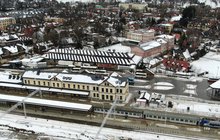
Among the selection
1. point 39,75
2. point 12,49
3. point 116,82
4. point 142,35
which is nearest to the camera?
point 116,82

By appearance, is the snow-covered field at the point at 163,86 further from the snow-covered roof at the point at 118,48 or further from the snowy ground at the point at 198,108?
the snow-covered roof at the point at 118,48

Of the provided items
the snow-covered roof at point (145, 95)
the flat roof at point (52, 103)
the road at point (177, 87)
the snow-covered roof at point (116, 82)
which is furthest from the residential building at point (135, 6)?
the flat roof at point (52, 103)

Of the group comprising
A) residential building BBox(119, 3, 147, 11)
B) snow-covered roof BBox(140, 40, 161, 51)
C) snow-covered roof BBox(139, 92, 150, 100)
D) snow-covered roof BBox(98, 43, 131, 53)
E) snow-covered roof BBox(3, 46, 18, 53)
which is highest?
residential building BBox(119, 3, 147, 11)

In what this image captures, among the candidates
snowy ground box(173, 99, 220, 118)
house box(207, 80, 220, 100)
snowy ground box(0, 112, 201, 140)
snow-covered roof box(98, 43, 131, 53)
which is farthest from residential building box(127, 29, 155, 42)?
snowy ground box(0, 112, 201, 140)

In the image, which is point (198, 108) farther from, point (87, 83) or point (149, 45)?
point (149, 45)

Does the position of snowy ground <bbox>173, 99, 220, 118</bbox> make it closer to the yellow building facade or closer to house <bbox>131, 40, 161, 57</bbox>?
the yellow building facade

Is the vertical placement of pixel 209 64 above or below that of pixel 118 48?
below

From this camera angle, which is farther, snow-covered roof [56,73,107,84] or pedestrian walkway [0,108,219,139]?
snow-covered roof [56,73,107,84]

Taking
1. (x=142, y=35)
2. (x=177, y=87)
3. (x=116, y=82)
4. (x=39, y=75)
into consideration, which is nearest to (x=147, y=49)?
(x=142, y=35)
